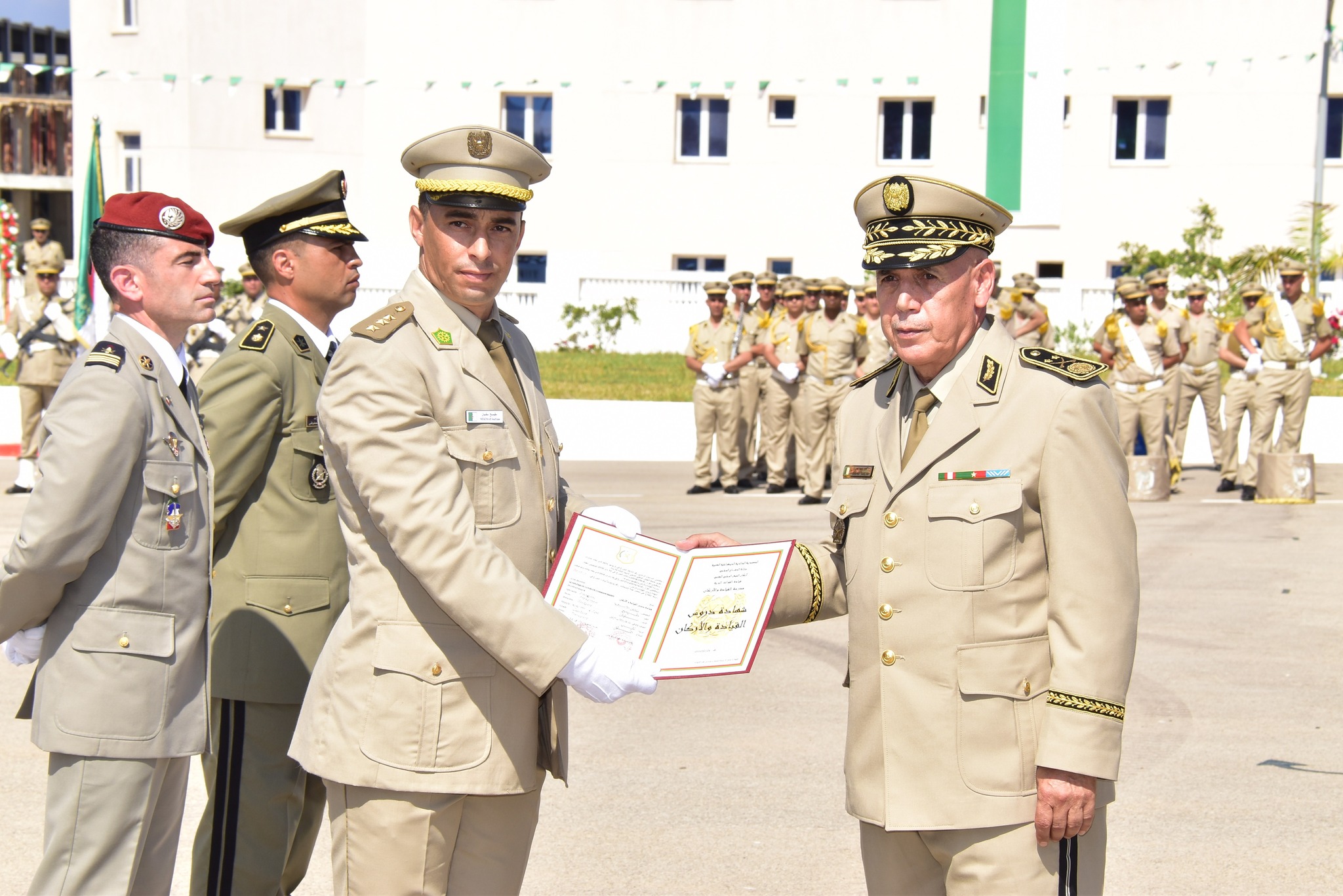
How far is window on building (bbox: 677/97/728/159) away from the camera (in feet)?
104

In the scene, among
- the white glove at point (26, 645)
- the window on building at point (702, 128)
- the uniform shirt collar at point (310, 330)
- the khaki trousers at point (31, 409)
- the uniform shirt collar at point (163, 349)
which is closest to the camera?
the white glove at point (26, 645)

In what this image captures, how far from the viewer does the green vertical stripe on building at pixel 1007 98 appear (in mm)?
7109

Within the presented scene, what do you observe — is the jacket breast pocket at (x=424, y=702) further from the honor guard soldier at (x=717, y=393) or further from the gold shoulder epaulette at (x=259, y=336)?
the honor guard soldier at (x=717, y=393)

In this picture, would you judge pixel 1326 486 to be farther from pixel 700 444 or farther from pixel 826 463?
pixel 700 444

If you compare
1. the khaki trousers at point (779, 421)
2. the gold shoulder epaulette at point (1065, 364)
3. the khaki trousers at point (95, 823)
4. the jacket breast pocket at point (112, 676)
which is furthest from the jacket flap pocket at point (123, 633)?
the khaki trousers at point (779, 421)

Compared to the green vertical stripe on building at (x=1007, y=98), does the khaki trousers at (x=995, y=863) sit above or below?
below

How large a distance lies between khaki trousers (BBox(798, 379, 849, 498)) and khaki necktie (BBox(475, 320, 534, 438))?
11.4m

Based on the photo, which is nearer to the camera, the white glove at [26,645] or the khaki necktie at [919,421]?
the khaki necktie at [919,421]

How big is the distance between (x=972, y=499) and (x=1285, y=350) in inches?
523

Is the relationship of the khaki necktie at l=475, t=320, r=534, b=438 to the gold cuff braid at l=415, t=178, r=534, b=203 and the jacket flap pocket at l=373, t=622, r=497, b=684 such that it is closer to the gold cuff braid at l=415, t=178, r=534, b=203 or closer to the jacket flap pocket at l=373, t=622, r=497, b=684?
the gold cuff braid at l=415, t=178, r=534, b=203

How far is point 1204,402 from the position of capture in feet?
54.6

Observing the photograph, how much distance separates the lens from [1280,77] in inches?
1167

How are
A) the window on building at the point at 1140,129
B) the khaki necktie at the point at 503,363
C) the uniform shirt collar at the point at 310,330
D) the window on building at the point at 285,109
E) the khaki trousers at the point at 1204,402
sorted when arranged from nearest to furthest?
the khaki necktie at the point at 503,363, the uniform shirt collar at the point at 310,330, the khaki trousers at the point at 1204,402, the window on building at the point at 1140,129, the window on building at the point at 285,109

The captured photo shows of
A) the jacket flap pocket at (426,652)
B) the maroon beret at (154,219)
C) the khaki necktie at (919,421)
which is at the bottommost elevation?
the jacket flap pocket at (426,652)
